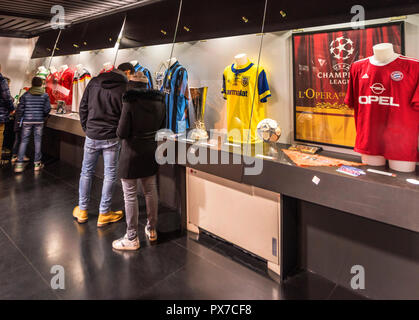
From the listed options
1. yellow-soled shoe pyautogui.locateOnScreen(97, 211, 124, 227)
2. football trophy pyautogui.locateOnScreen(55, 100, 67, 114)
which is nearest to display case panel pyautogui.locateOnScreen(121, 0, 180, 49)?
football trophy pyautogui.locateOnScreen(55, 100, 67, 114)

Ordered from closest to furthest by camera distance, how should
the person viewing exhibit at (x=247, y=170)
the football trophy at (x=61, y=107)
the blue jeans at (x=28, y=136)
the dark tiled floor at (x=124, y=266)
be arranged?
the person viewing exhibit at (x=247, y=170)
the dark tiled floor at (x=124, y=266)
the blue jeans at (x=28, y=136)
the football trophy at (x=61, y=107)

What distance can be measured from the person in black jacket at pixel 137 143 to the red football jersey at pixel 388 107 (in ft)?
4.98

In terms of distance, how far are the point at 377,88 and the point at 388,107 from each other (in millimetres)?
135

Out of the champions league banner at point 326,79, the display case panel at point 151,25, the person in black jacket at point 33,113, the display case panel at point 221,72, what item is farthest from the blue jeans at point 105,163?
the person in black jacket at point 33,113

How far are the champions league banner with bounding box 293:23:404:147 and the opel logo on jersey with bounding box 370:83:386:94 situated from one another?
0.34 m

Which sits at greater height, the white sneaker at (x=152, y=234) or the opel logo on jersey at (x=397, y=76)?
the opel logo on jersey at (x=397, y=76)

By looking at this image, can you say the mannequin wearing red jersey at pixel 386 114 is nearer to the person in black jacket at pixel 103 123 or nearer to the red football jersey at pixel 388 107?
the red football jersey at pixel 388 107

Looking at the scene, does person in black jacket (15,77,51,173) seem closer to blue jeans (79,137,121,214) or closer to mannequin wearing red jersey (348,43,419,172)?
blue jeans (79,137,121,214)

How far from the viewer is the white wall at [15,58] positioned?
21.1ft

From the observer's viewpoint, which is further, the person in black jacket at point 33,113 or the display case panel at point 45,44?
the display case panel at point 45,44

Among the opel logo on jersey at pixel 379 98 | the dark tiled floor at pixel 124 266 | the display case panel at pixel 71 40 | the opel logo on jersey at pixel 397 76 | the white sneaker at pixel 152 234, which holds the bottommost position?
the dark tiled floor at pixel 124 266

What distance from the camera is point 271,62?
103 inches

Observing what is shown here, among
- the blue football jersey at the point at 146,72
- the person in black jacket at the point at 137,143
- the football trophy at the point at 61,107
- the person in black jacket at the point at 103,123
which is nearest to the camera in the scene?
the person in black jacket at the point at 137,143
